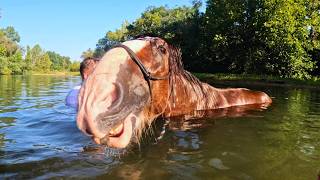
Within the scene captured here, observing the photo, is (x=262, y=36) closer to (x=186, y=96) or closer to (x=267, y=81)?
(x=267, y=81)

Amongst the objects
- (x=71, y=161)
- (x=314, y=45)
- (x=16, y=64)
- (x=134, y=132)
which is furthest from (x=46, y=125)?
(x=16, y=64)

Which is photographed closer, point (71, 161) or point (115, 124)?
point (115, 124)

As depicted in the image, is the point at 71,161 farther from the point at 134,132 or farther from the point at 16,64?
the point at 16,64

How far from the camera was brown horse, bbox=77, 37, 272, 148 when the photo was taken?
8.49 ft

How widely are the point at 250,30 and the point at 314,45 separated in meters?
7.97

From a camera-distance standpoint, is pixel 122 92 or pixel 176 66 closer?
pixel 122 92

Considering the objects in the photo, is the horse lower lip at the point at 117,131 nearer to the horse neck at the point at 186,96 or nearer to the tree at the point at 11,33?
the horse neck at the point at 186,96

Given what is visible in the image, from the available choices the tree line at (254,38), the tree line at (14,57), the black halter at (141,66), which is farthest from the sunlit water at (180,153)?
the tree line at (14,57)

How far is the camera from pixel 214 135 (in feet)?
17.8

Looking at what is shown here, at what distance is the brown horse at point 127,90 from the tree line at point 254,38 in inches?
1036

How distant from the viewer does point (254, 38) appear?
135 feet

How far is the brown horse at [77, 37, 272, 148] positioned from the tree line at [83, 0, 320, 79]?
86.3 ft

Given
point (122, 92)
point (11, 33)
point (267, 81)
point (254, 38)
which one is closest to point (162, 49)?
point (122, 92)

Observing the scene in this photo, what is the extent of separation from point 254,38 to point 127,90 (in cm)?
4018
